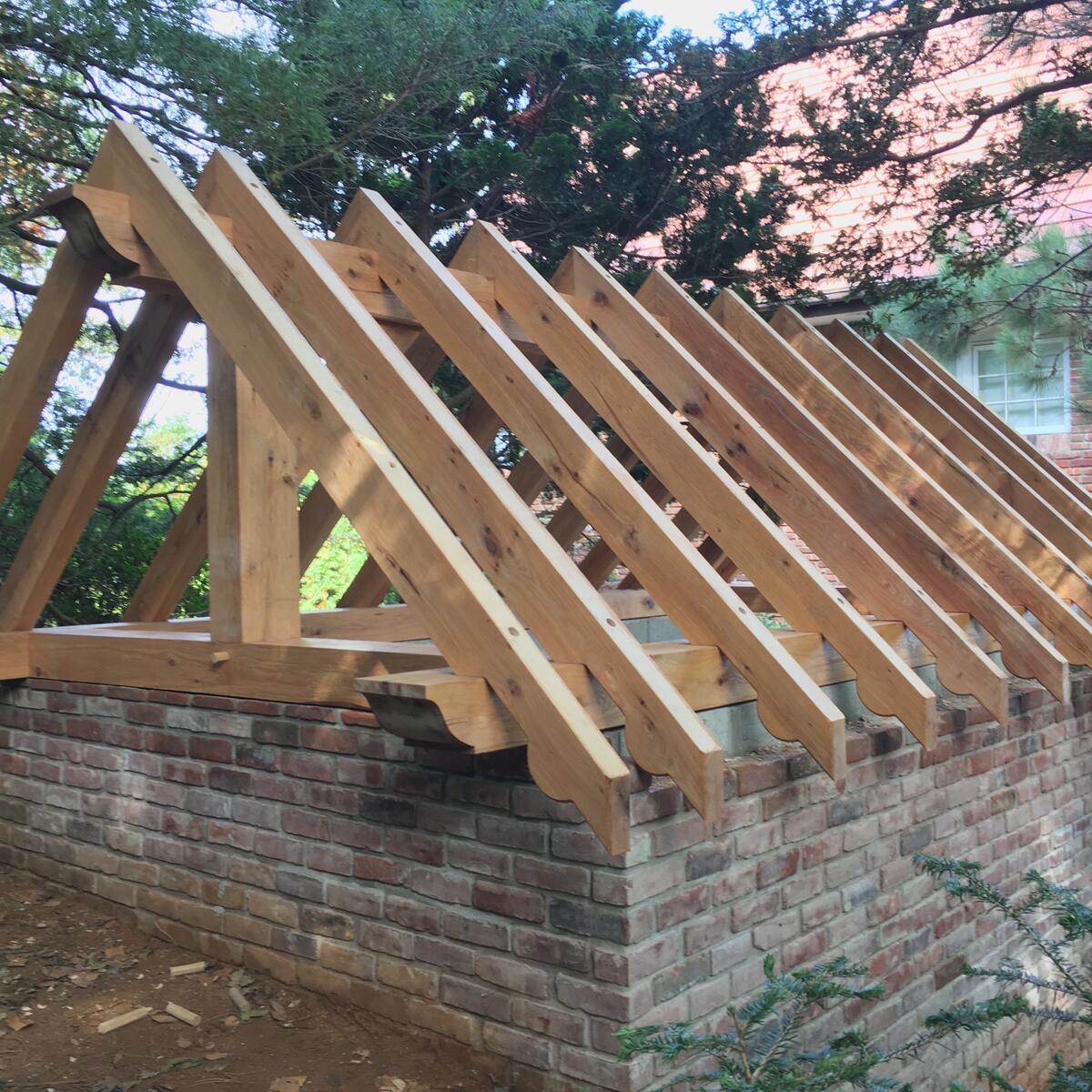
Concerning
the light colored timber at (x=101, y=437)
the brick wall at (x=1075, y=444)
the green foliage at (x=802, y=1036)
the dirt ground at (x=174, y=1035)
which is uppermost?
the brick wall at (x=1075, y=444)

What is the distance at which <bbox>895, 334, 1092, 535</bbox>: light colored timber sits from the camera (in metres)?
5.49

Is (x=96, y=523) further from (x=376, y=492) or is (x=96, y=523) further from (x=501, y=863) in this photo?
(x=501, y=863)

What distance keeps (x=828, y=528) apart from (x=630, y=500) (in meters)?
0.87

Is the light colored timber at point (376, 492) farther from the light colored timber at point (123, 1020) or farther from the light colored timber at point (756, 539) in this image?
the light colored timber at point (123, 1020)

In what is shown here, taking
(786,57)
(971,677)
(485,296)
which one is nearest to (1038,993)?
(971,677)

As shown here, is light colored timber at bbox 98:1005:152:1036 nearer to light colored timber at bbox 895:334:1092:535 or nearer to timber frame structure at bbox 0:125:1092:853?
timber frame structure at bbox 0:125:1092:853

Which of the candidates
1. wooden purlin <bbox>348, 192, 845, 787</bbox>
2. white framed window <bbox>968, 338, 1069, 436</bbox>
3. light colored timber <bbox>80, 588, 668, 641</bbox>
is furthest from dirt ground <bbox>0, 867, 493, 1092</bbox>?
white framed window <bbox>968, 338, 1069, 436</bbox>

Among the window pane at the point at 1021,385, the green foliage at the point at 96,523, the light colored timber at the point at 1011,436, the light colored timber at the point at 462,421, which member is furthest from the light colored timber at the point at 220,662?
the window pane at the point at 1021,385

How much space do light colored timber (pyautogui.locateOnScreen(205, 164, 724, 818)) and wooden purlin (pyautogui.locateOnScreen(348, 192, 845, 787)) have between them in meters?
0.07

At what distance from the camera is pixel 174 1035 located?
3.05 m

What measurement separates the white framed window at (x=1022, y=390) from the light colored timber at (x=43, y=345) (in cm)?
869

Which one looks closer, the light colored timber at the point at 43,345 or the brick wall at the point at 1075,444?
the light colored timber at the point at 43,345

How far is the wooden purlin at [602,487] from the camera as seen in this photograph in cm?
277

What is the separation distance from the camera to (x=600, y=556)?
633 cm
